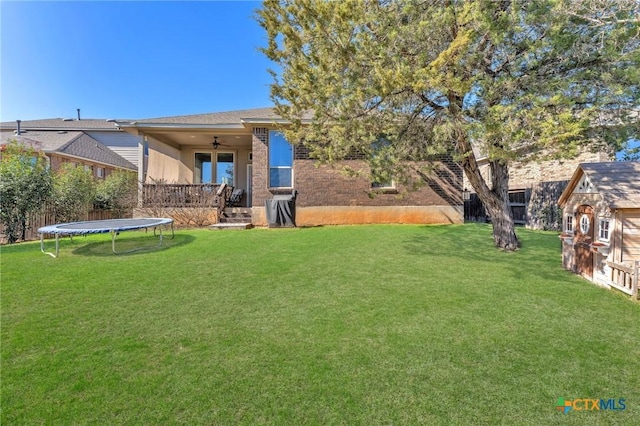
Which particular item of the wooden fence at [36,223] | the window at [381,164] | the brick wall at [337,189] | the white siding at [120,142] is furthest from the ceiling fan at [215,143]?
the white siding at [120,142]

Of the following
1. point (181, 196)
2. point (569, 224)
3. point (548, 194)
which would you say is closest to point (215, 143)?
point (181, 196)

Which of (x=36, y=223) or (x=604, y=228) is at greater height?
(x=604, y=228)

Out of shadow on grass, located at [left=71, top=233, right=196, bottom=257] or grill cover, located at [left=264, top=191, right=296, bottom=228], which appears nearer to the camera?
shadow on grass, located at [left=71, top=233, right=196, bottom=257]

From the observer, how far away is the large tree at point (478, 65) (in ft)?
15.7

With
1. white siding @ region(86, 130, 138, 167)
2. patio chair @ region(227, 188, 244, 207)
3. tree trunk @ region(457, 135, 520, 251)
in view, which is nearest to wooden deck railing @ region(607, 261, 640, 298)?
tree trunk @ region(457, 135, 520, 251)

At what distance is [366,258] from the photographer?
6.60 metres

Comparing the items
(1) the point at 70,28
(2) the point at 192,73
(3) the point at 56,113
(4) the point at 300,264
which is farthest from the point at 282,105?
(3) the point at 56,113

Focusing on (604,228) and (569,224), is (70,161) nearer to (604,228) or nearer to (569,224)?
(569,224)

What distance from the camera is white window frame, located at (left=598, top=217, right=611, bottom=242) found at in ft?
15.9

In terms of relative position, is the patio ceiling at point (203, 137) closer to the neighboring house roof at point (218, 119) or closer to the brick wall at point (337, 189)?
the neighboring house roof at point (218, 119)

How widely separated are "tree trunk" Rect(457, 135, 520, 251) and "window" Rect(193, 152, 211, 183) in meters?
13.3

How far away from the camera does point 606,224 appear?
495cm

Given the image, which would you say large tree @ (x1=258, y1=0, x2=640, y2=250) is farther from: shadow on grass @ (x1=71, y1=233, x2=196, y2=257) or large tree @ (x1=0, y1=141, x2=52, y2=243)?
large tree @ (x1=0, y1=141, x2=52, y2=243)

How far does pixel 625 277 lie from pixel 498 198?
3.60m
